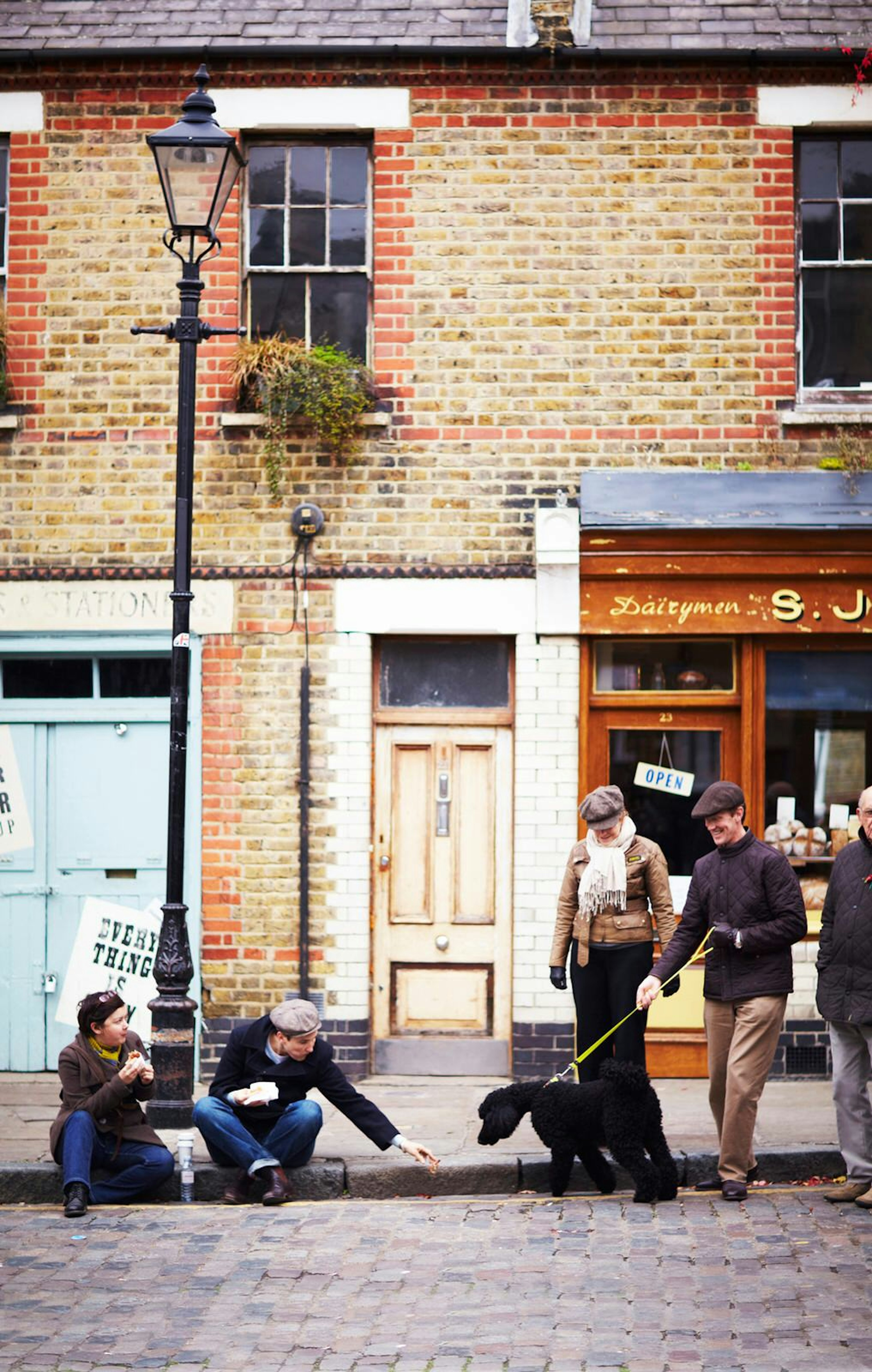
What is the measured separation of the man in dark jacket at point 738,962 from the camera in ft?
26.8

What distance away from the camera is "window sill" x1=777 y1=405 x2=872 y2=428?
424 inches

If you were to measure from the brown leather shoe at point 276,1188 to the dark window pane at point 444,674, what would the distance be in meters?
3.62

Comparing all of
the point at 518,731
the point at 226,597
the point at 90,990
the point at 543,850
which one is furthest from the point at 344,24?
the point at 90,990

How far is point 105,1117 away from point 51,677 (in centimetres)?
379

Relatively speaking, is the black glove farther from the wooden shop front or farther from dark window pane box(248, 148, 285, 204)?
dark window pane box(248, 148, 285, 204)

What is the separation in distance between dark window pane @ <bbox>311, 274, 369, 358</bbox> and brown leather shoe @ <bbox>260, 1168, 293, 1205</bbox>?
529 centimetres

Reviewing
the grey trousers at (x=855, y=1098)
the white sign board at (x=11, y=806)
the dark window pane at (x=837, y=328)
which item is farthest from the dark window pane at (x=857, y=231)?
the white sign board at (x=11, y=806)

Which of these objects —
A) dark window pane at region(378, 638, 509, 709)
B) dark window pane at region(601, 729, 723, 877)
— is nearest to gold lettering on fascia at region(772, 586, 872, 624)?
dark window pane at region(601, 729, 723, 877)

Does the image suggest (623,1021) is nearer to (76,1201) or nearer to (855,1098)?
(855,1098)

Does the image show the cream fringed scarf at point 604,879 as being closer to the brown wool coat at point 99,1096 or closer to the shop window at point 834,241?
the brown wool coat at point 99,1096

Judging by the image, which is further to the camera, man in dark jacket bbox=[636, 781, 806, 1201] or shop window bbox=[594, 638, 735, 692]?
shop window bbox=[594, 638, 735, 692]

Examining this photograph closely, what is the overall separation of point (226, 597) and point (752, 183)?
425 centimetres

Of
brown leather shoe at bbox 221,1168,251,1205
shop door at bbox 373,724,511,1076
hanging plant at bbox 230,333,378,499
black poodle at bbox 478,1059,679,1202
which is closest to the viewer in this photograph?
black poodle at bbox 478,1059,679,1202

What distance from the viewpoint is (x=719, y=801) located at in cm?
833
